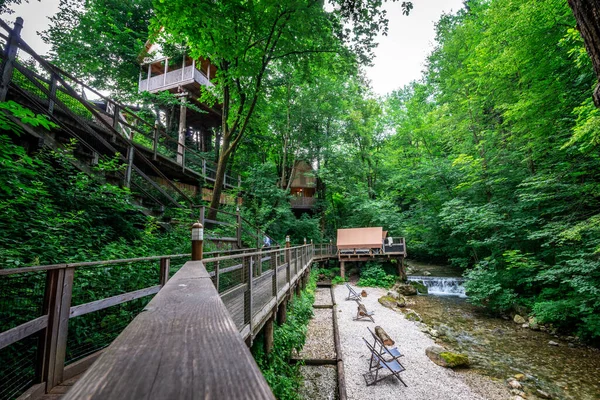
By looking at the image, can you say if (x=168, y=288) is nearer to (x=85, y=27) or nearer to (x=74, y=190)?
(x=74, y=190)

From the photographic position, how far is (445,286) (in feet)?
54.2

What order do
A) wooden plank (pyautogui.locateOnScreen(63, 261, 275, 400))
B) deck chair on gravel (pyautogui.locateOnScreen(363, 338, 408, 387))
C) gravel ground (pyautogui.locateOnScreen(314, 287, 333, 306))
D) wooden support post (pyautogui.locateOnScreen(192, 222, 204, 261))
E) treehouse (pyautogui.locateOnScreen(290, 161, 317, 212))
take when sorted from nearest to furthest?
1. wooden plank (pyautogui.locateOnScreen(63, 261, 275, 400))
2. wooden support post (pyautogui.locateOnScreen(192, 222, 204, 261))
3. deck chair on gravel (pyautogui.locateOnScreen(363, 338, 408, 387))
4. gravel ground (pyautogui.locateOnScreen(314, 287, 333, 306))
5. treehouse (pyautogui.locateOnScreen(290, 161, 317, 212))

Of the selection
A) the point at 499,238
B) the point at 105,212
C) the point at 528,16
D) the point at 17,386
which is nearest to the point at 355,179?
the point at 499,238

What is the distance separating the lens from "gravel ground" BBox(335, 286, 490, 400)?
580 centimetres

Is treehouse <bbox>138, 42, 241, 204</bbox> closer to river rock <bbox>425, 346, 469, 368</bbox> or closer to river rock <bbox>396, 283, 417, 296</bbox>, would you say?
river rock <bbox>425, 346, 469, 368</bbox>

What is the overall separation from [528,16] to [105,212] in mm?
13412

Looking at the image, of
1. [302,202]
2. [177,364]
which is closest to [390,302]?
[177,364]

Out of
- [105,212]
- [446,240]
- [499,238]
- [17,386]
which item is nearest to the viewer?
[17,386]

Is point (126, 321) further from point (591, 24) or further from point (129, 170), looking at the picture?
point (591, 24)

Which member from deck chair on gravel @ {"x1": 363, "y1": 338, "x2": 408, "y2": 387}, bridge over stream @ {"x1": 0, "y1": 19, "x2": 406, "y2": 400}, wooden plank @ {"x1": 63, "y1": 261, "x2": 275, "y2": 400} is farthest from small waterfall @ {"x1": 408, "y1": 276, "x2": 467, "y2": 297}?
wooden plank @ {"x1": 63, "y1": 261, "x2": 275, "y2": 400}

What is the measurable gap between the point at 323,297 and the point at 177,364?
1470 centimetres

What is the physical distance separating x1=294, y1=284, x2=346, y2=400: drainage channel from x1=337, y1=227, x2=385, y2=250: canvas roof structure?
31.2ft

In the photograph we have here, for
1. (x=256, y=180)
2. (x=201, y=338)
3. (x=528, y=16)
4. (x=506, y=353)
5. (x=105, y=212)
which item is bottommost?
(x=506, y=353)

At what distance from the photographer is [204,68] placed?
17891 mm
